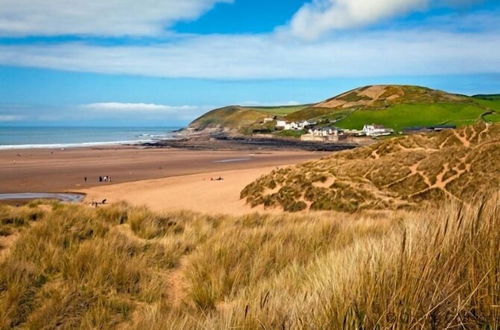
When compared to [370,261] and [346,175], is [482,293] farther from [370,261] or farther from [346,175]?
[346,175]

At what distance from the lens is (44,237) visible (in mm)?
6473

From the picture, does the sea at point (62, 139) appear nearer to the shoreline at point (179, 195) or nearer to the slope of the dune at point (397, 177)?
the shoreline at point (179, 195)

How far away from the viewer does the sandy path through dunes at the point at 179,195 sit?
1769 centimetres

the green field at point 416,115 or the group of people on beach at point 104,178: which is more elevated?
the green field at point 416,115

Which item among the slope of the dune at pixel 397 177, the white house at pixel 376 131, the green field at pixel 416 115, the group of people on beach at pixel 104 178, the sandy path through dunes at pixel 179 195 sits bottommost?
the sandy path through dunes at pixel 179 195

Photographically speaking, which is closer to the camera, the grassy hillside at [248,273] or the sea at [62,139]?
the grassy hillside at [248,273]

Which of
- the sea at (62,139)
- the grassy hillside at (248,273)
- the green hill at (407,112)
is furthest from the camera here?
the green hill at (407,112)

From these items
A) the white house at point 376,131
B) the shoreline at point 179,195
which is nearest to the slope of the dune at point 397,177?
the shoreline at point 179,195

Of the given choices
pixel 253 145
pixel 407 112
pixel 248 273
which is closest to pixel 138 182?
pixel 248 273

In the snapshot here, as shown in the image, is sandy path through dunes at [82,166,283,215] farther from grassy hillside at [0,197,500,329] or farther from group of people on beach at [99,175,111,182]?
grassy hillside at [0,197,500,329]

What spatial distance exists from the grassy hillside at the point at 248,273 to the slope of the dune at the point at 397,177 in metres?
6.49

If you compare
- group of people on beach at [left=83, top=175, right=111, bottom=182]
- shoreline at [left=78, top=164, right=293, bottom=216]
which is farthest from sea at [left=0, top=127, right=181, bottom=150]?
shoreline at [left=78, top=164, right=293, bottom=216]

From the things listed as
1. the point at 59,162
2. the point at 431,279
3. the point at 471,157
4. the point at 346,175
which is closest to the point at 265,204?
the point at 346,175

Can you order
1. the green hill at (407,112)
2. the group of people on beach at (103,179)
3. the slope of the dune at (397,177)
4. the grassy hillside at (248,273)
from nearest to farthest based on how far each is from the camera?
the grassy hillside at (248,273) < the slope of the dune at (397,177) < the group of people on beach at (103,179) < the green hill at (407,112)
